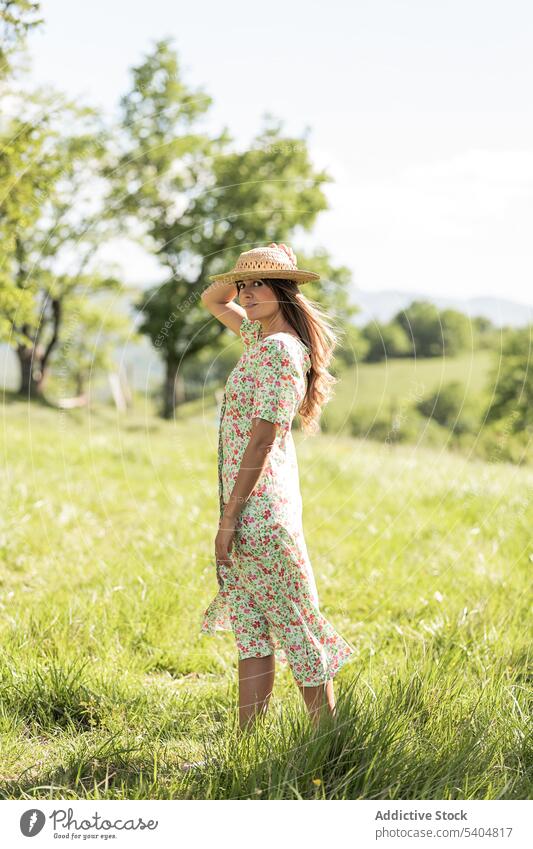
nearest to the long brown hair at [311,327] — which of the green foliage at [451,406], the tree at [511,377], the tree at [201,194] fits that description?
the tree at [201,194]

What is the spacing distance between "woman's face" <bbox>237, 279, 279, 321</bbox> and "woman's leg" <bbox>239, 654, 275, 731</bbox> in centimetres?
129

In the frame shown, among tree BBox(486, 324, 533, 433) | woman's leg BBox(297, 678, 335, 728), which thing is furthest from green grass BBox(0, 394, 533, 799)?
tree BBox(486, 324, 533, 433)

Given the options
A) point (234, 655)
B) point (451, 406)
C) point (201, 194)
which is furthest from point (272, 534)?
point (451, 406)

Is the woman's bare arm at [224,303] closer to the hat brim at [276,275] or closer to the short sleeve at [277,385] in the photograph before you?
the hat brim at [276,275]

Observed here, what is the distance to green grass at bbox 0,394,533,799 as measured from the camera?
9.89 ft

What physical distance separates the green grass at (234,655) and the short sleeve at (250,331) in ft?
4.53

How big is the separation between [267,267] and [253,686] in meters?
1.56

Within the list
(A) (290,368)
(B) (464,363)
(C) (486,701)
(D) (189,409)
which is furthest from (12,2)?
(B) (464,363)

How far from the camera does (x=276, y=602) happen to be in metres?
3.13

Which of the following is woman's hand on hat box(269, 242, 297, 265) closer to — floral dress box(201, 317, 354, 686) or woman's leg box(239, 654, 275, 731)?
floral dress box(201, 317, 354, 686)

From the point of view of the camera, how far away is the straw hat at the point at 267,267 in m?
3.08
